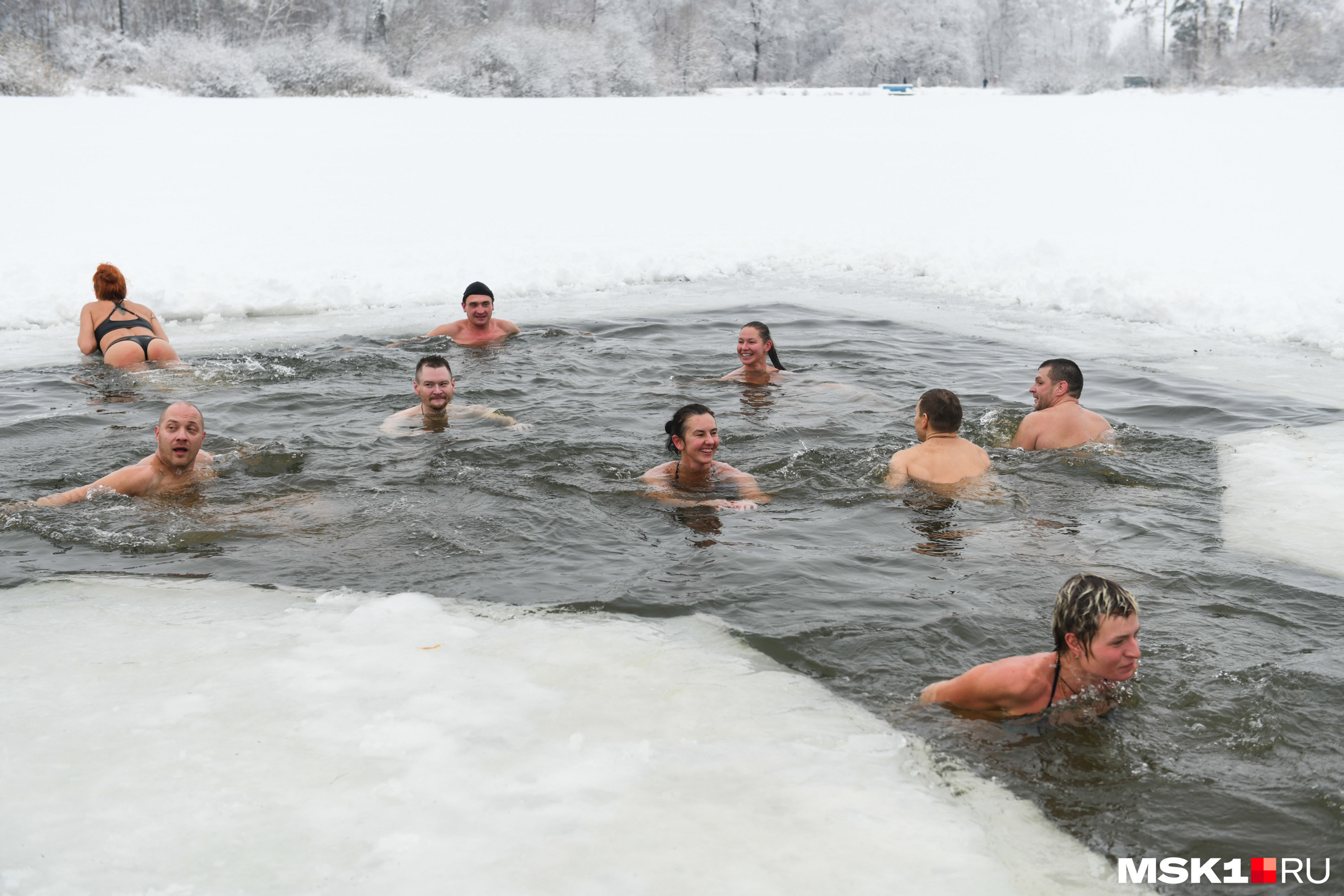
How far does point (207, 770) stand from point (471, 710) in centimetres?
90

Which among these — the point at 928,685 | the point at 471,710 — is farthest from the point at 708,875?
the point at 928,685

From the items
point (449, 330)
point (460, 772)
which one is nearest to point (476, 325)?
point (449, 330)

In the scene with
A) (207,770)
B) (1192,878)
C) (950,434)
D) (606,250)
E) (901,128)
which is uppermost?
(901,128)

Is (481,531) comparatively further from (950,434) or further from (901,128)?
(901,128)

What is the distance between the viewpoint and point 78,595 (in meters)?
4.95

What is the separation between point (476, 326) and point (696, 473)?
187 inches

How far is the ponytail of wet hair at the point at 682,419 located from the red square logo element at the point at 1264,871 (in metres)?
3.75

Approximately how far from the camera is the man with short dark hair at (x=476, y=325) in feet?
34.2

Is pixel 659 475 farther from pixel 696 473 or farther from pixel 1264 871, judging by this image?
pixel 1264 871

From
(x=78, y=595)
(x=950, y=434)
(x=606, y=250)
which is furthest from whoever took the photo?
(x=606, y=250)

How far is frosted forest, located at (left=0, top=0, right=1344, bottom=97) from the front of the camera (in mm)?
34094

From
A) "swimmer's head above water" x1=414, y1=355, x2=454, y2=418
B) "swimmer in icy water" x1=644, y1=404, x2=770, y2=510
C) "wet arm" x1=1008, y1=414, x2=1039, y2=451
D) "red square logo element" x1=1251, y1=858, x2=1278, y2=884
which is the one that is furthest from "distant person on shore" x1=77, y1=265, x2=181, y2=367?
"red square logo element" x1=1251, y1=858, x2=1278, y2=884

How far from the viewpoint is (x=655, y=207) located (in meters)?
18.4

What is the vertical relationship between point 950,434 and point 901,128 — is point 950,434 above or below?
below
